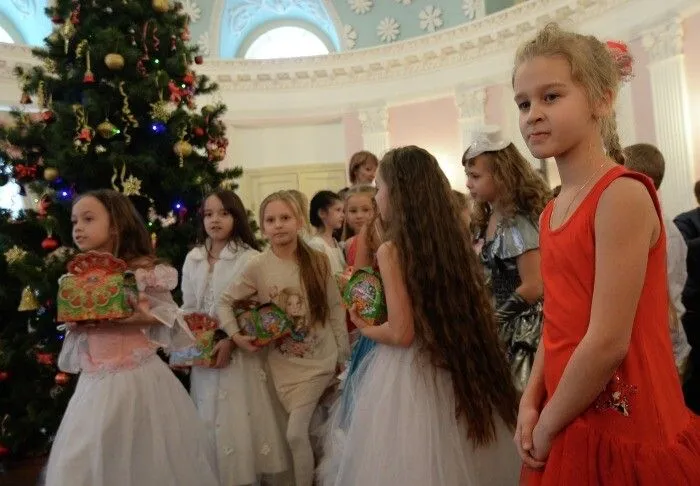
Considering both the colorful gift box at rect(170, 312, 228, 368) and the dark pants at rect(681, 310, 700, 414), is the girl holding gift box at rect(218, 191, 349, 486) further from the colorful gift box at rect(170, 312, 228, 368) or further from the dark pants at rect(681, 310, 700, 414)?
the dark pants at rect(681, 310, 700, 414)

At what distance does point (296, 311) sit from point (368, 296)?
917 mm

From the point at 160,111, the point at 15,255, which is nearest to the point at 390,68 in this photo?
the point at 160,111

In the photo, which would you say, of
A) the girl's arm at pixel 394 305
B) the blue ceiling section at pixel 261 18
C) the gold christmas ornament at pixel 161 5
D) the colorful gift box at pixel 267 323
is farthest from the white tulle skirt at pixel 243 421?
the blue ceiling section at pixel 261 18

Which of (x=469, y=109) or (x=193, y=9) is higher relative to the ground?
(x=193, y=9)

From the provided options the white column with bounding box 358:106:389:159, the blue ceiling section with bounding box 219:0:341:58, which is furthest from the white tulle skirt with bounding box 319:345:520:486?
the blue ceiling section with bounding box 219:0:341:58

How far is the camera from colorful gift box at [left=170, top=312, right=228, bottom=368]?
3.32m

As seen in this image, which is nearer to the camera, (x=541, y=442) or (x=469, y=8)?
(x=541, y=442)

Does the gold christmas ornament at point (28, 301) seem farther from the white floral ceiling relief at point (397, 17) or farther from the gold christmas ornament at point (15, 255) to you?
the white floral ceiling relief at point (397, 17)

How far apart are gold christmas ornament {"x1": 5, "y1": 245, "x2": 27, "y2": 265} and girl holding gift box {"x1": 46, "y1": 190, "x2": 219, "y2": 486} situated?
45.0 inches

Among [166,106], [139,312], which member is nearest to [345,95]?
[166,106]

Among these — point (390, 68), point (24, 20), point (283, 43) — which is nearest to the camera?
point (24, 20)

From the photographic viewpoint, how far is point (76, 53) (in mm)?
4176

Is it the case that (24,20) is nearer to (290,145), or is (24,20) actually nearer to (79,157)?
(290,145)

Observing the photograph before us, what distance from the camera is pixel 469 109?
9820 millimetres
